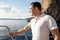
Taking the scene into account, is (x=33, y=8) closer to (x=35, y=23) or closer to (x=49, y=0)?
(x=35, y=23)

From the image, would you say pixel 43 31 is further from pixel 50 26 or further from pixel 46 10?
pixel 46 10

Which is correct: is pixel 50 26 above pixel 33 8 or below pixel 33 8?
below

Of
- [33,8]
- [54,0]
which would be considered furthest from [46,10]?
[33,8]

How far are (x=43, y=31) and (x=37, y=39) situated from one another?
10 centimetres

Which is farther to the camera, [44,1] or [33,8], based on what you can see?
[44,1]

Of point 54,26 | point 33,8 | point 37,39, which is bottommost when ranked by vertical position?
point 37,39

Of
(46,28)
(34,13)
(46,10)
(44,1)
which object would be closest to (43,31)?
(46,28)

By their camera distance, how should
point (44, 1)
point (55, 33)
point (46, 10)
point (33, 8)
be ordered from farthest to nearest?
point (44, 1) < point (46, 10) < point (33, 8) < point (55, 33)

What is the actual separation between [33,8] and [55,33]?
371 millimetres

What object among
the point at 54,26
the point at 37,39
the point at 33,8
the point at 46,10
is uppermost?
the point at 33,8

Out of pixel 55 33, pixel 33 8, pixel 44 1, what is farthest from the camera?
pixel 44 1

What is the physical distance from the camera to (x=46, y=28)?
7.10 ft

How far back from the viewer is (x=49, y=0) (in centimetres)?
672

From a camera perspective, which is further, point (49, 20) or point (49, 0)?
point (49, 0)
